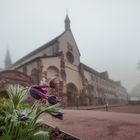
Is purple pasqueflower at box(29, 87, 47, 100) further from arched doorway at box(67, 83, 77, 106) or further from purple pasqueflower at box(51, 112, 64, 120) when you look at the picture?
arched doorway at box(67, 83, 77, 106)

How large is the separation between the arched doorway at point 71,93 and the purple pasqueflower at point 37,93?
35.2 metres

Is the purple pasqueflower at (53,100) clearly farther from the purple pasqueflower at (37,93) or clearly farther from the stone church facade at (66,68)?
the stone church facade at (66,68)

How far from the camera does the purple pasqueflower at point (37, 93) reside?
9.82ft

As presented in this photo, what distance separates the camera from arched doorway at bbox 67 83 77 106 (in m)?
38.7

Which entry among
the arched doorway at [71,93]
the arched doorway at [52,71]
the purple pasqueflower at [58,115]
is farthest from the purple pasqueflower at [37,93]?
the arched doorway at [71,93]

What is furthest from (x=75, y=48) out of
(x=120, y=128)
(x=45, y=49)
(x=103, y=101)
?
(x=120, y=128)

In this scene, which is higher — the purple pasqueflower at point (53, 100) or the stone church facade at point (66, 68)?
the stone church facade at point (66, 68)

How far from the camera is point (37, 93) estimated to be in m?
3.00

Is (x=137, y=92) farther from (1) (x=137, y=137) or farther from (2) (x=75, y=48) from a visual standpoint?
(1) (x=137, y=137)

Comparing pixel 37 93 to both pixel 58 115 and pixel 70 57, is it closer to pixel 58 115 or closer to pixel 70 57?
pixel 58 115

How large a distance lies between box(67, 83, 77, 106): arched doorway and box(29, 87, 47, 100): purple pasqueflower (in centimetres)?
3524

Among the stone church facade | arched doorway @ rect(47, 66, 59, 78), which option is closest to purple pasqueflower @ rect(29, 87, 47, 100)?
the stone church facade

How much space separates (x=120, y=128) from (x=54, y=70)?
2940 centimetres

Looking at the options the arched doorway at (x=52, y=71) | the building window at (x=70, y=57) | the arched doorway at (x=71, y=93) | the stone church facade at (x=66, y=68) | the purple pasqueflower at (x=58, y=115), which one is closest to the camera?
the purple pasqueflower at (x=58, y=115)
